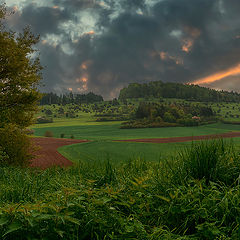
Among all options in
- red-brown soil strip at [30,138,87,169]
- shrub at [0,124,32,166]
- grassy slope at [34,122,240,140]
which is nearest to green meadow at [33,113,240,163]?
grassy slope at [34,122,240,140]

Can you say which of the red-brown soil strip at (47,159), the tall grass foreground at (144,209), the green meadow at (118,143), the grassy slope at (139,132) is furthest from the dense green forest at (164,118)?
the tall grass foreground at (144,209)

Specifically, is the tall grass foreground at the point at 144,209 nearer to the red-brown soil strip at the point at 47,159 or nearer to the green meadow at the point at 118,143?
the green meadow at the point at 118,143

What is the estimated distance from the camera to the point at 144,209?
3652 millimetres

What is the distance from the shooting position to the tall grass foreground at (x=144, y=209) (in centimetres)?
243

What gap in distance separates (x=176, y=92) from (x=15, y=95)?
89.6 m

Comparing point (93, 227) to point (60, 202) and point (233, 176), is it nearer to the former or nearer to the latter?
point (60, 202)

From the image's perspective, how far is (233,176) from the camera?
4.48 m

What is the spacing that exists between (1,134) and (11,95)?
2.54 meters

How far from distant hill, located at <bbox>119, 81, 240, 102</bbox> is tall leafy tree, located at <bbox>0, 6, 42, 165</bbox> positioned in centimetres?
7909

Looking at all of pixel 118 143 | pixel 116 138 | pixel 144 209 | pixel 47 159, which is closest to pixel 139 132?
pixel 116 138

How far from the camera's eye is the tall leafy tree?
13.2 meters

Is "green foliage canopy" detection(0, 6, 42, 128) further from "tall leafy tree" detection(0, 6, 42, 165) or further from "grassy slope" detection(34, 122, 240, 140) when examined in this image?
"grassy slope" detection(34, 122, 240, 140)

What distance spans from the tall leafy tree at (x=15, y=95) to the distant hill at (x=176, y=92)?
3114 inches

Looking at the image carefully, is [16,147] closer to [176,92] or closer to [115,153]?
[115,153]
